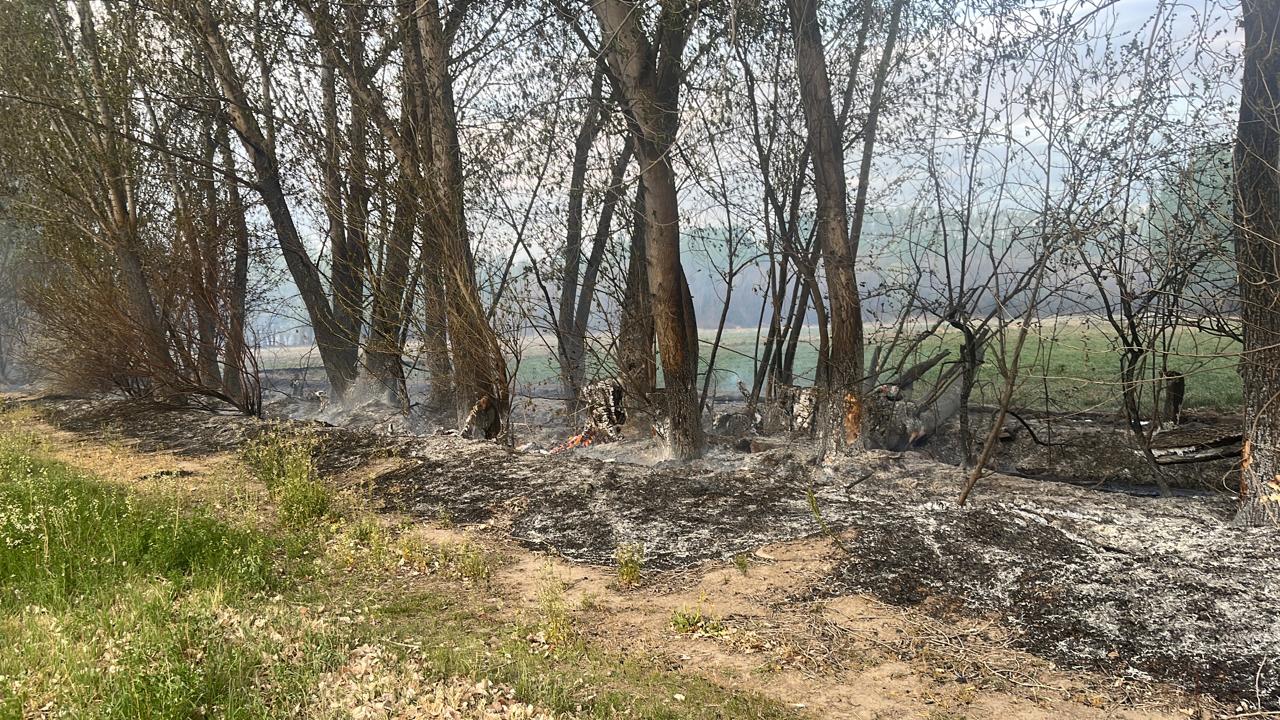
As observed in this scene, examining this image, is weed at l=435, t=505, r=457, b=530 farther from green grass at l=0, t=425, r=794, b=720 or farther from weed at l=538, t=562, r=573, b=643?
weed at l=538, t=562, r=573, b=643

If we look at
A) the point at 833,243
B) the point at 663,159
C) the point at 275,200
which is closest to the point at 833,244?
the point at 833,243

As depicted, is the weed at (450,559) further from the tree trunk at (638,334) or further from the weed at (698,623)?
the tree trunk at (638,334)

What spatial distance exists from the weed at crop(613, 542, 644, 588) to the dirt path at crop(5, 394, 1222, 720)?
3.0 inches

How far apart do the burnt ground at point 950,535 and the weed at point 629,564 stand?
0.37 ft

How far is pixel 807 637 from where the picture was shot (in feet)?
16.2

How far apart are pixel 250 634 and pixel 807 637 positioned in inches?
115

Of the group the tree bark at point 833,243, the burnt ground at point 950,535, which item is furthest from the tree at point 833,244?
the burnt ground at point 950,535

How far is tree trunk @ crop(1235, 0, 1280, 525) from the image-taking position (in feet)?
20.7

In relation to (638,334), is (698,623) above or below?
below

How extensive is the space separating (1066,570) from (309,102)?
36.4ft

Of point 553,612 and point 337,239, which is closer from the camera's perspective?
point 553,612

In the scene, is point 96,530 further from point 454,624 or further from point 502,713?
point 502,713

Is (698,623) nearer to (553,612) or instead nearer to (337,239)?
(553,612)

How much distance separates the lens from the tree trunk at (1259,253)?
630 cm
